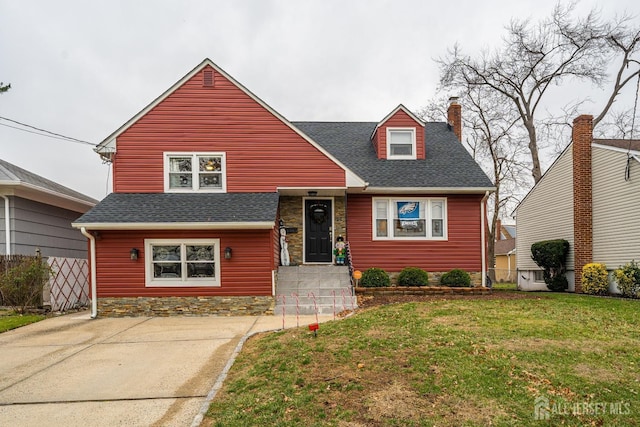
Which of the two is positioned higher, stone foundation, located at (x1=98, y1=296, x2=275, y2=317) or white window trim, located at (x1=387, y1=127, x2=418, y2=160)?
white window trim, located at (x1=387, y1=127, x2=418, y2=160)

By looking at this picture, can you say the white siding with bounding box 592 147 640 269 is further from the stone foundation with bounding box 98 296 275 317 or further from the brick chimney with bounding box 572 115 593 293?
the stone foundation with bounding box 98 296 275 317

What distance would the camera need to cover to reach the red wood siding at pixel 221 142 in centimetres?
1184

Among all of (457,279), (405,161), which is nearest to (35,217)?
(405,161)

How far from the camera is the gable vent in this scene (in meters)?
12.0

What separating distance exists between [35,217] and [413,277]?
41.1 ft

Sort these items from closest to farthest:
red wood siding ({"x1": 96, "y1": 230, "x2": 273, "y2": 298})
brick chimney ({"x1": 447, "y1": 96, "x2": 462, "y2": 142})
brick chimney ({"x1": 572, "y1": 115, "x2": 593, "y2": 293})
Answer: red wood siding ({"x1": 96, "y1": 230, "x2": 273, "y2": 298}) → brick chimney ({"x1": 572, "y1": 115, "x2": 593, "y2": 293}) → brick chimney ({"x1": 447, "y1": 96, "x2": 462, "y2": 142})

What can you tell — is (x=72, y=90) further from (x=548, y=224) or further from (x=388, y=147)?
(x=548, y=224)

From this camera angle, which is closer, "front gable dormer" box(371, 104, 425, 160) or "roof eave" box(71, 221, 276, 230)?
"roof eave" box(71, 221, 276, 230)

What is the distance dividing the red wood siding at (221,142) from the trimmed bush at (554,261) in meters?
9.46

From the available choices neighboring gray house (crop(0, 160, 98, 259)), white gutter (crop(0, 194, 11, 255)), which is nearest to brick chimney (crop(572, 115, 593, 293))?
neighboring gray house (crop(0, 160, 98, 259))

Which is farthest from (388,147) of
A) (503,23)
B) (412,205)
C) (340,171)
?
(503,23)

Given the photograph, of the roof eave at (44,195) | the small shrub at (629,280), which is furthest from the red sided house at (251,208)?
the small shrub at (629,280)

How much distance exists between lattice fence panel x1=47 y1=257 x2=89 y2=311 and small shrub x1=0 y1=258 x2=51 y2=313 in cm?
41

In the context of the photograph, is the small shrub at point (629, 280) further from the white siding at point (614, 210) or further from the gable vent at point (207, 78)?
the gable vent at point (207, 78)
